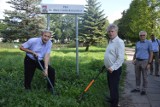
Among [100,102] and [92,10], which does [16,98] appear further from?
[92,10]

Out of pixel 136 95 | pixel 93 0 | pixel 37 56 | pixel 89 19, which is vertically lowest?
pixel 136 95

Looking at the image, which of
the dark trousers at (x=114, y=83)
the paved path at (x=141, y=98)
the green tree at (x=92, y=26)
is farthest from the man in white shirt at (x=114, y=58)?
the green tree at (x=92, y=26)

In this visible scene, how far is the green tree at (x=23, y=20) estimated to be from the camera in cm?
4259

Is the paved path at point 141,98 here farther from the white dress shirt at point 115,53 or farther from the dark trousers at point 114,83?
the white dress shirt at point 115,53

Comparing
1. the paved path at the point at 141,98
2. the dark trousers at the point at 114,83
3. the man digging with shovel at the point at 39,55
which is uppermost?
the man digging with shovel at the point at 39,55

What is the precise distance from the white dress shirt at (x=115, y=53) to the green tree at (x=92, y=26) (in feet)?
87.2

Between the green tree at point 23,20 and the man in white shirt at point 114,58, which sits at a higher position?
the green tree at point 23,20

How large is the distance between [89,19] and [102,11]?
7.09ft

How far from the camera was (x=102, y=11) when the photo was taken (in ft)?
111

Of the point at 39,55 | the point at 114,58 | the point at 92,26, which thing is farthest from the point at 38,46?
the point at 92,26

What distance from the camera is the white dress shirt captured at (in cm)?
555

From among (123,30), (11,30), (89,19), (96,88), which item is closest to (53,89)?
(96,88)

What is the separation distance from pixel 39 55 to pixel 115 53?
1865 millimetres

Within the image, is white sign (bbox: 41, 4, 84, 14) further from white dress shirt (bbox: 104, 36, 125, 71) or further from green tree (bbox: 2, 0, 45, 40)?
green tree (bbox: 2, 0, 45, 40)
